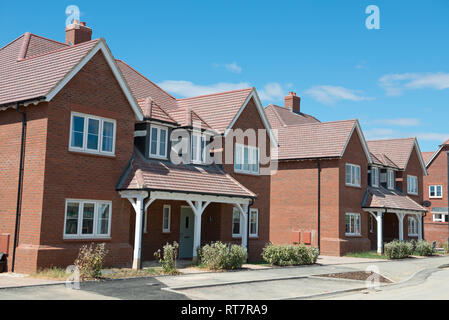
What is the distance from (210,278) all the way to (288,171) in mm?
17075

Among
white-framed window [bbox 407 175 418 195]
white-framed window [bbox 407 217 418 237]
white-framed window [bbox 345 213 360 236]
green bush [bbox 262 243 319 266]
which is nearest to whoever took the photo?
green bush [bbox 262 243 319 266]

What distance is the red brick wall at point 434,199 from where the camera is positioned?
48.0m

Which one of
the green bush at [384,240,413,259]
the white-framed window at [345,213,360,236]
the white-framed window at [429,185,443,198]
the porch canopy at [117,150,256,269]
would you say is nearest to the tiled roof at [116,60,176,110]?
the porch canopy at [117,150,256,269]

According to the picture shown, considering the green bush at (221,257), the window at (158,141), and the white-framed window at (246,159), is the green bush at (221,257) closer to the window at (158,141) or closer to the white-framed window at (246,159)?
the window at (158,141)

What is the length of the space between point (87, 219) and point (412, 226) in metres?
31.2

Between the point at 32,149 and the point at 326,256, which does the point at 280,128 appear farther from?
the point at 32,149

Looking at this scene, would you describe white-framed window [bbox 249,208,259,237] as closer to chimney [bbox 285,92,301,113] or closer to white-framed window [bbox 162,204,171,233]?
white-framed window [bbox 162,204,171,233]

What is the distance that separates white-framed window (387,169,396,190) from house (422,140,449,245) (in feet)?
37.4

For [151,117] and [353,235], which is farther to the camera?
[353,235]

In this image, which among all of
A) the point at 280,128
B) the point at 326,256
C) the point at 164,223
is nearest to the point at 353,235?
the point at 326,256

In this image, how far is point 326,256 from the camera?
97.8ft

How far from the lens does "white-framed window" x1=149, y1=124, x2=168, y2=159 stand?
68.0ft

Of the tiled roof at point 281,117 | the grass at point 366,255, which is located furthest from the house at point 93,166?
the tiled roof at point 281,117

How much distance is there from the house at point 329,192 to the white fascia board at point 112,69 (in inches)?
594
